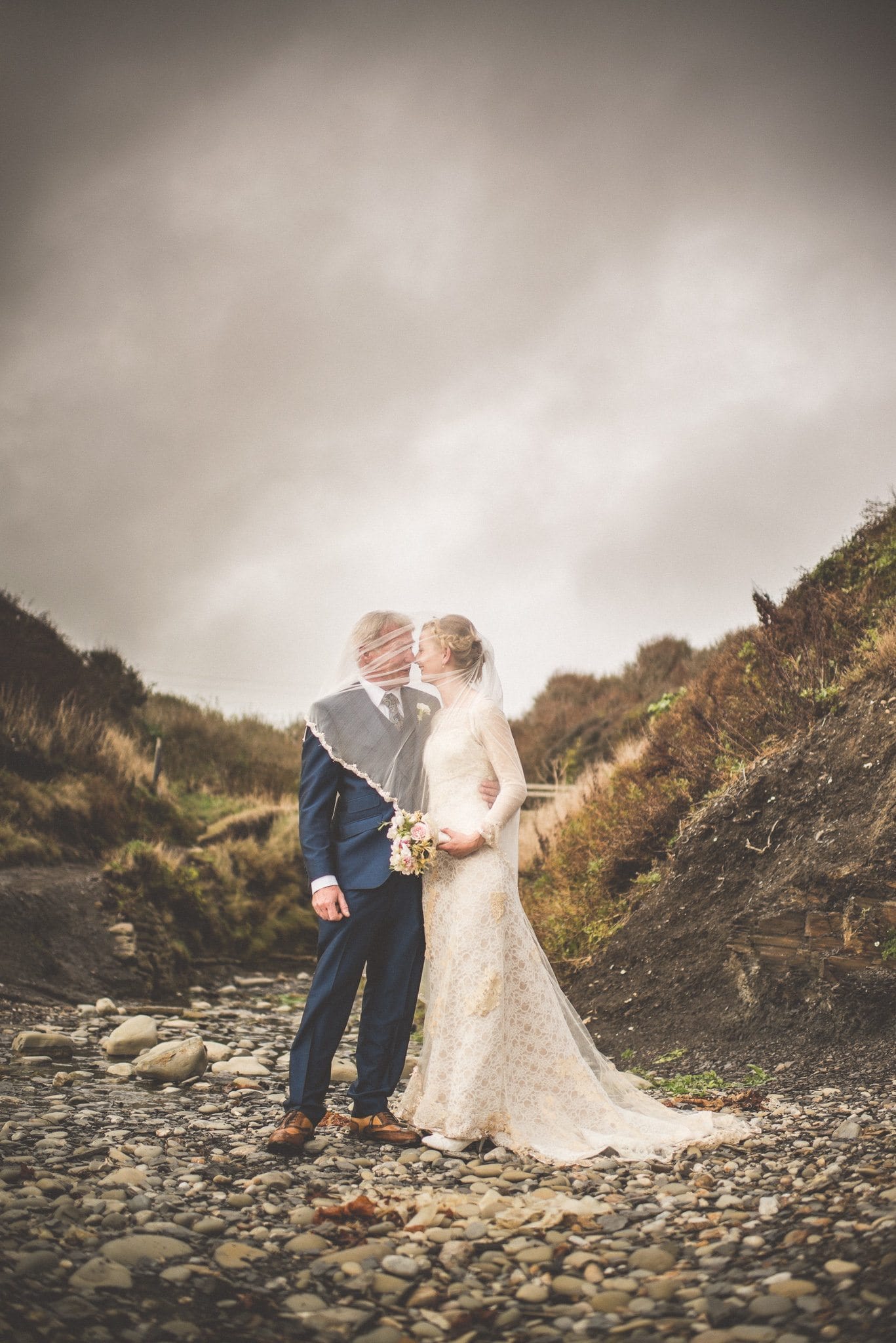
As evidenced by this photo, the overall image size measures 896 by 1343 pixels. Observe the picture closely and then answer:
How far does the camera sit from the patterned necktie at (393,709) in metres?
4.88

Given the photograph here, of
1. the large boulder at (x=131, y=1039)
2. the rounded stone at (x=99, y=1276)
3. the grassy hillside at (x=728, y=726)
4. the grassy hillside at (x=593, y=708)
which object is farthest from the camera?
the grassy hillside at (x=593, y=708)

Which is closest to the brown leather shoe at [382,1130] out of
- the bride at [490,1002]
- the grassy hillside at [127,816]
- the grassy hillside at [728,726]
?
the bride at [490,1002]

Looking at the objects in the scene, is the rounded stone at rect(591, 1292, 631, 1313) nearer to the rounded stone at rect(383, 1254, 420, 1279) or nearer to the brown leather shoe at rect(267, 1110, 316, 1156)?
the rounded stone at rect(383, 1254, 420, 1279)

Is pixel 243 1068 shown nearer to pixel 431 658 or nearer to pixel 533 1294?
pixel 431 658

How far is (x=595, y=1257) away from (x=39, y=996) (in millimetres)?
6747

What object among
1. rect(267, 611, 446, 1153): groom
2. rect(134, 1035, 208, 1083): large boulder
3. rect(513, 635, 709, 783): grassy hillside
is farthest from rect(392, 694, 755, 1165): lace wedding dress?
Answer: rect(513, 635, 709, 783): grassy hillside

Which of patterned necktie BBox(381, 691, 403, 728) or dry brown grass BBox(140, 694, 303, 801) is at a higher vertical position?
dry brown grass BBox(140, 694, 303, 801)

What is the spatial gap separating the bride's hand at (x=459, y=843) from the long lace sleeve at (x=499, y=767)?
44 mm

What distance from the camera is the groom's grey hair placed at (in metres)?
4.89

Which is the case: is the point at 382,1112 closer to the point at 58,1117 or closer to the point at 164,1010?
the point at 58,1117

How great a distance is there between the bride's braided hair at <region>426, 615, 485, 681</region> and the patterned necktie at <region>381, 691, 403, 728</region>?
1.35ft

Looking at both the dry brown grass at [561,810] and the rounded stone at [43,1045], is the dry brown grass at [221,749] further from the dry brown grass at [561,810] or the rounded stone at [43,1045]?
the rounded stone at [43,1045]

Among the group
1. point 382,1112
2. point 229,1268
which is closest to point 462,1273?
point 229,1268

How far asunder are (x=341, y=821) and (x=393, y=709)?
26.2 inches
